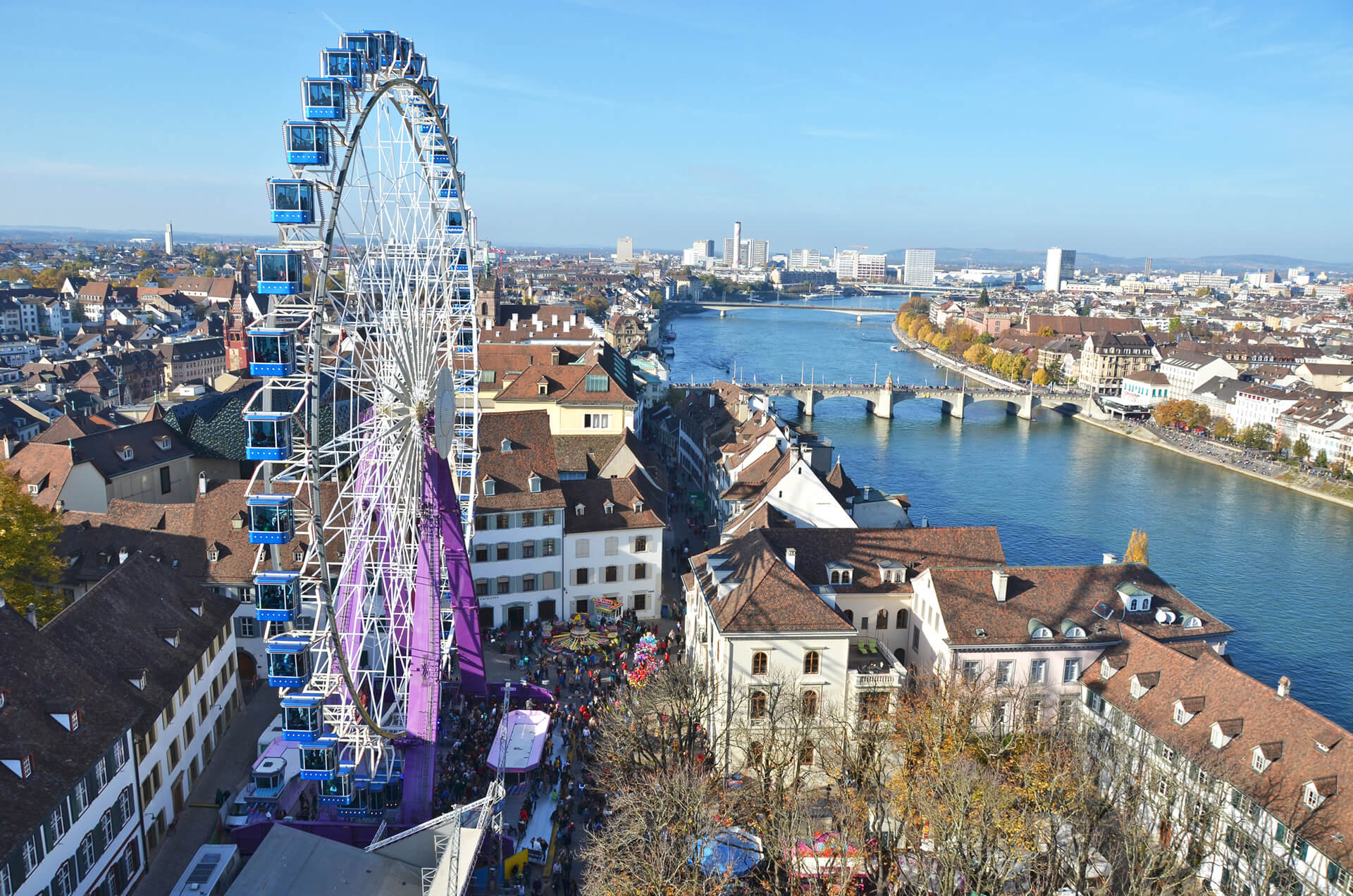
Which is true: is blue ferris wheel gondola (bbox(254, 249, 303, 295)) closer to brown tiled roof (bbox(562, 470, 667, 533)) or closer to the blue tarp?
the blue tarp

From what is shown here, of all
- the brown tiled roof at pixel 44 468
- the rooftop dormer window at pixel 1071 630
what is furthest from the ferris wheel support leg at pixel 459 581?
the brown tiled roof at pixel 44 468

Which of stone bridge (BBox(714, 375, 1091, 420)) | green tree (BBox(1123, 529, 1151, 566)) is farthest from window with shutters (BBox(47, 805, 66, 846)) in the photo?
stone bridge (BBox(714, 375, 1091, 420))

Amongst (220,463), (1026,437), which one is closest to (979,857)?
(220,463)

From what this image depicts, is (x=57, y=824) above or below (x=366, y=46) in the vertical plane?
below

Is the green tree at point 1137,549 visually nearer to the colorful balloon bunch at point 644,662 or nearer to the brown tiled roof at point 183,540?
the colorful balloon bunch at point 644,662

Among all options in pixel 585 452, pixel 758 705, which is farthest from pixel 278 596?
pixel 585 452

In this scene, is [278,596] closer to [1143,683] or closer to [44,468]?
[1143,683]
